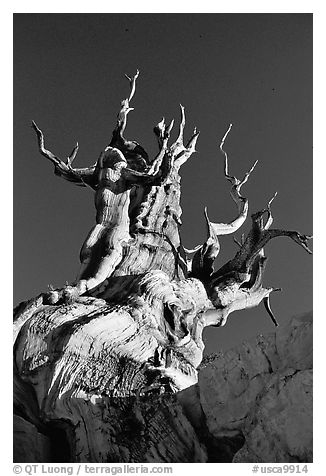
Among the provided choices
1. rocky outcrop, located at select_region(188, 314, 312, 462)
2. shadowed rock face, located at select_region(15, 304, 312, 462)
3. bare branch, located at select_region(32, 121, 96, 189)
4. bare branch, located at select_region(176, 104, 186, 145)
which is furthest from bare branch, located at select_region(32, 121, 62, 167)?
rocky outcrop, located at select_region(188, 314, 312, 462)

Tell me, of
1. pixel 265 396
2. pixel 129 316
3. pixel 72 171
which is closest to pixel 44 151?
pixel 72 171

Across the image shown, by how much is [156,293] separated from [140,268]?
752 millimetres

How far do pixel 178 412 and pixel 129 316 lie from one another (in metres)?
1.53

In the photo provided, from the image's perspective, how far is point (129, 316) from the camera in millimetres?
8031

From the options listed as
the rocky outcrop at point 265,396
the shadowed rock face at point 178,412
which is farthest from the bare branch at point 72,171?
the rocky outcrop at point 265,396

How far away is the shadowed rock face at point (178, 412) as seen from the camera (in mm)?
6348

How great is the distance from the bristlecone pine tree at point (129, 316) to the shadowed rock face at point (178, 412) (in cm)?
1

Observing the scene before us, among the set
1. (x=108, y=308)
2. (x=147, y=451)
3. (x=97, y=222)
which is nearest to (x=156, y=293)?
(x=108, y=308)

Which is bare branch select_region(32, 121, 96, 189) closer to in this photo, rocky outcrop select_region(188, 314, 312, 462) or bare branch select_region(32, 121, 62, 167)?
bare branch select_region(32, 121, 62, 167)

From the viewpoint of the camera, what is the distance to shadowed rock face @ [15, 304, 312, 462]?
635 cm

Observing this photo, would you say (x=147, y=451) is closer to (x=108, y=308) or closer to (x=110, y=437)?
(x=110, y=437)

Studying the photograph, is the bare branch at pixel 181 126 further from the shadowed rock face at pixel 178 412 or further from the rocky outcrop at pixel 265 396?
the rocky outcrop at pixel 265 396

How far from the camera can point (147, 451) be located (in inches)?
266
